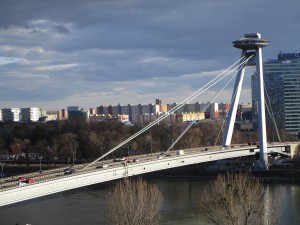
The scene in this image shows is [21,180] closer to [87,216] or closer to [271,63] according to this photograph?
[87,216]

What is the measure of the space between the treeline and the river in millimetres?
9319

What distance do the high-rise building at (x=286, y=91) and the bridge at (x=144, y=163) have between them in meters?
13.0

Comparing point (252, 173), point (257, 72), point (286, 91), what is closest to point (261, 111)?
point (257, 72)

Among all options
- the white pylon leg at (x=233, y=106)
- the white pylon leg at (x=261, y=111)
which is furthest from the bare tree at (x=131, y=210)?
the white pylon leg at (x=261, y=111)

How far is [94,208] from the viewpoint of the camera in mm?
15273

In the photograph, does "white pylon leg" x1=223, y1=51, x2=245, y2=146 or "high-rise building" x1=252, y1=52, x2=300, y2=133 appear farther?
"high-rise building" x1=252, y1=52, x2=300, y2=133

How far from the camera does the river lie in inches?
525

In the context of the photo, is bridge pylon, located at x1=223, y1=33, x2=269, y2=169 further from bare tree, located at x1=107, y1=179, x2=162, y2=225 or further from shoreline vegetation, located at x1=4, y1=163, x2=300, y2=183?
bare tree, located at x1=107, y1=179, x2=162, y2=225

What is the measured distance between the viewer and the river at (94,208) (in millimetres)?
13328

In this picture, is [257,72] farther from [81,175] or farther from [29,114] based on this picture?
[29,114]

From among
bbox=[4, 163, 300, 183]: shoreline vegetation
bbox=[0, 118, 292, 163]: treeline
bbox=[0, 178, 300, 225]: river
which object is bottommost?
bbox=[0, 178, 300, 225]: river

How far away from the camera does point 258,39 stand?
22812 millimetres

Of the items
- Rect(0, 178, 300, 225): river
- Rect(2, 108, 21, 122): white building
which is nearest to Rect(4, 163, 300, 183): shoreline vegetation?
Rect(0, 178, 300, 225): river

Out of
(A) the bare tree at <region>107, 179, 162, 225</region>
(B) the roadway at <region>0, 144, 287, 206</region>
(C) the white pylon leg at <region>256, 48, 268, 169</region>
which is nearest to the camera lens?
(A) the bare tree at <region>107, 179, 162, 225</region>
